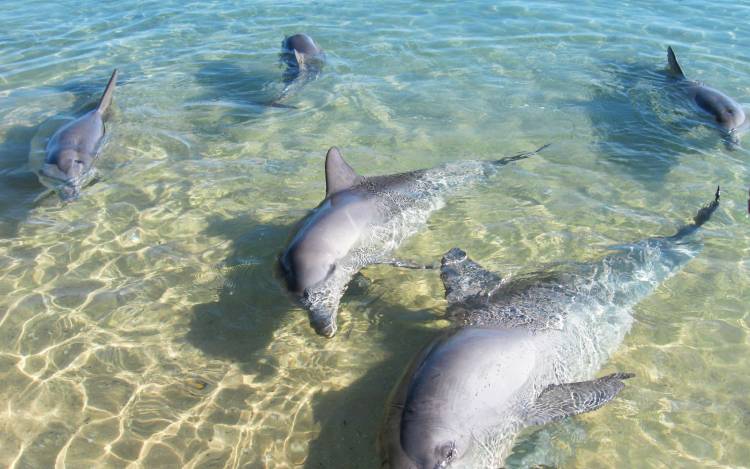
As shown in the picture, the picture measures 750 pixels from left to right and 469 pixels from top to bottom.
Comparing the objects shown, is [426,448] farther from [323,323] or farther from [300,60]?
[300,60]

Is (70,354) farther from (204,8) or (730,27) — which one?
(730,27)

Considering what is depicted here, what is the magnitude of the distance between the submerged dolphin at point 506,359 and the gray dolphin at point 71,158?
5.61 meters

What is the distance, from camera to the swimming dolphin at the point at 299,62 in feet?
38.5

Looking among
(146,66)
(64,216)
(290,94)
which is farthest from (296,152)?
(146,66)

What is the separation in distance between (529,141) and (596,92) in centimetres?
273

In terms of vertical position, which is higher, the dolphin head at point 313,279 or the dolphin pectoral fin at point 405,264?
the dolphin head at point 313,279

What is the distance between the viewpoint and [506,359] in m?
4.62

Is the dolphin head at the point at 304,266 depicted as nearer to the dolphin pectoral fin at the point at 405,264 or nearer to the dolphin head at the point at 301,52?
the dolphin pectoral fin at the point at 405,264

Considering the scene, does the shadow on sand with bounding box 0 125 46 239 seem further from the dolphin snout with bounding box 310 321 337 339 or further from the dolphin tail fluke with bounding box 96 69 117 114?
the dolphin snout with bounding box 310 321 337 339

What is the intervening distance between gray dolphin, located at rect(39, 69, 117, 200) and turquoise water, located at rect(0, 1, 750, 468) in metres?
0.28

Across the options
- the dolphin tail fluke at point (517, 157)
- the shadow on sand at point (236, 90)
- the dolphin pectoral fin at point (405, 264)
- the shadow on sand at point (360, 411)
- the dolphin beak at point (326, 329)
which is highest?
the shadow on sand at point (236, 90)

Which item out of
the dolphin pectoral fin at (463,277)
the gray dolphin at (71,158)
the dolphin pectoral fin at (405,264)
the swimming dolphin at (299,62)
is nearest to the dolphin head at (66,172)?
the gray dolphin at (71,158)

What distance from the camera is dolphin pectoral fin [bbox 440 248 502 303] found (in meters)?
5.95

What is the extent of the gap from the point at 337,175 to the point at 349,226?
3.30 ft
